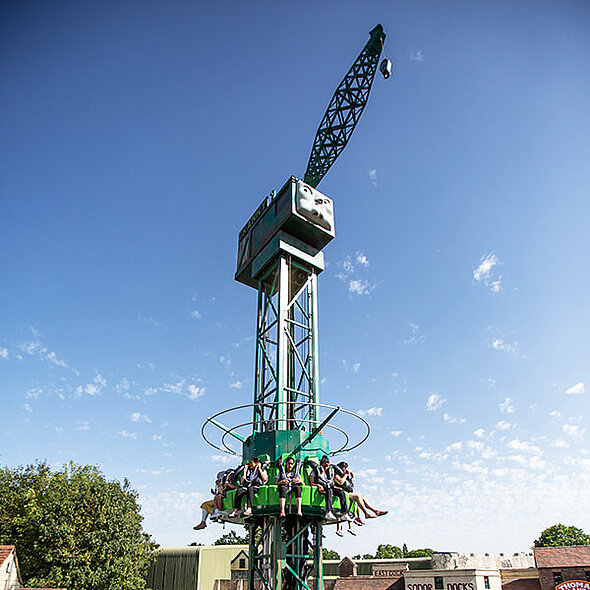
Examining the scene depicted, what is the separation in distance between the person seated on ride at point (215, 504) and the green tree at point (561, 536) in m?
81.8

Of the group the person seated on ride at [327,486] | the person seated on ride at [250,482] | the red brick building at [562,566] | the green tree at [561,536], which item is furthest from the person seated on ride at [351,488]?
the green tree at [561,536]

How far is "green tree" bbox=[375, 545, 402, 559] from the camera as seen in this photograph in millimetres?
103938

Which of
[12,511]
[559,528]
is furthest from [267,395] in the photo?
[559,528]

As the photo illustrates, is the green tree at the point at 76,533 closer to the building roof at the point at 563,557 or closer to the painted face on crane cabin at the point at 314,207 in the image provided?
the painted face on crane cabin at the point at 314,207

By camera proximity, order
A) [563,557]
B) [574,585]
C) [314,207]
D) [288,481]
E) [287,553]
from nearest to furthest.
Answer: [288,481], [287,553], [314,207], [574,585], [563,557]

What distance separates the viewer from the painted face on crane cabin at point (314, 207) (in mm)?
21797

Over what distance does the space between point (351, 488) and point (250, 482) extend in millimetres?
3387

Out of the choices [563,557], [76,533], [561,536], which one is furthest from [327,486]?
[561,536]

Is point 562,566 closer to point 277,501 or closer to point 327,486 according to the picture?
point 327,486

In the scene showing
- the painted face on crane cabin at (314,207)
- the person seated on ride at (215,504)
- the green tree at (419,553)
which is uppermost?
the painted face on crane cabin at (314,207)

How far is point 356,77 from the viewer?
31.6 m

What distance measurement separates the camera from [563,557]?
42375 millimetres

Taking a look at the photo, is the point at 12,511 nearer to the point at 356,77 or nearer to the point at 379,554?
the point at 356,77

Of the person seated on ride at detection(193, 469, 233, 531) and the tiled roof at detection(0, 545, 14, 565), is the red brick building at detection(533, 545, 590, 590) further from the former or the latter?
the tiled roof at detection(0, 545, 14, 565)
